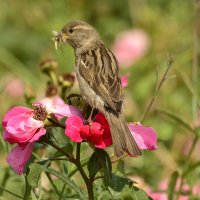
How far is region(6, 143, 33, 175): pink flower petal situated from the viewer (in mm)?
2161

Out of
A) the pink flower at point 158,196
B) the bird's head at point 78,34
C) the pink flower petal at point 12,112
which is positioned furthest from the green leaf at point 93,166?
the bird's head at point 78,34

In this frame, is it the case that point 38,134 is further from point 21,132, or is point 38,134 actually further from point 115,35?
point 115,35

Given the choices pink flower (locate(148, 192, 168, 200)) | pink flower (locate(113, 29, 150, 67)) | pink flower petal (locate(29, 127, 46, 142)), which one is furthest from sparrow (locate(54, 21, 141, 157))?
pink flower (locate(113, 29, 150, 67))

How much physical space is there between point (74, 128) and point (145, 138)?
246 mm

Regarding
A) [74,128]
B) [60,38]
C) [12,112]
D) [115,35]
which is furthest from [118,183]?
[115,35]

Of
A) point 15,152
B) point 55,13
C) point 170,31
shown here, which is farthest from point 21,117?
point 55,13

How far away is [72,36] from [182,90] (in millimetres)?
2393

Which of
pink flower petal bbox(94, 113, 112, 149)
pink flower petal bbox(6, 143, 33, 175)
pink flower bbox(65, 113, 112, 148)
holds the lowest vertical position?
pink flower petal bbox(6, 143, 33, 175)

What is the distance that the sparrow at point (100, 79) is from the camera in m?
2.31

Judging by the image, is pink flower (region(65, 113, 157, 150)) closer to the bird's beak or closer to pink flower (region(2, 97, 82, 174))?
pink flower (region(2, 97, 82, 174))

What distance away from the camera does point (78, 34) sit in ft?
12.1

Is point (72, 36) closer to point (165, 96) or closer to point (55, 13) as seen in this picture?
point (165, 96)

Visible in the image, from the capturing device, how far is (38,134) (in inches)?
81.7

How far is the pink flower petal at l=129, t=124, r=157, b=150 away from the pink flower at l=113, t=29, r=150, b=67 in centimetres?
374
